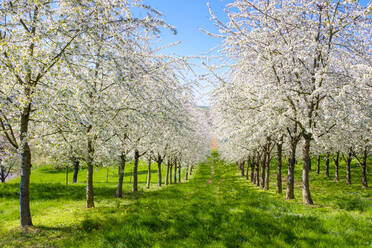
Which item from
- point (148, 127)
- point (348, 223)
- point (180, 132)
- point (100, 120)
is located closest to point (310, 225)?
point (348, 223)

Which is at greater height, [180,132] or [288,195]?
[180,132]

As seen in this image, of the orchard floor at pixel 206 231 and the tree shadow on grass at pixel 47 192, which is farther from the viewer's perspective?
the tree shadow on grass at pixel 47 192

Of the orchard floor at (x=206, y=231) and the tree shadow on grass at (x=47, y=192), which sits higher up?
the orchard floor at (x=206, y=231)

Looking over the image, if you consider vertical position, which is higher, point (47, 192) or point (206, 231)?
point (206, 231)

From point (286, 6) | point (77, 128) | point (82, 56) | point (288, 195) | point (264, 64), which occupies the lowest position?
point (288, 195)

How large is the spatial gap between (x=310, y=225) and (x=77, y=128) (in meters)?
7.50

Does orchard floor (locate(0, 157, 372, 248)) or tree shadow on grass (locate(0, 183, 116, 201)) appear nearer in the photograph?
orchard floor (locate(0, 157, 372, 248))

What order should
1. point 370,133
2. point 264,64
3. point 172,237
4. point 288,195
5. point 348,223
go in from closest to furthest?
point 172,237
point 348,223
point 370,133
point 264,64
point 288,195

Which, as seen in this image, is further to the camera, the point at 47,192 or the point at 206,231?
the point at 47,192

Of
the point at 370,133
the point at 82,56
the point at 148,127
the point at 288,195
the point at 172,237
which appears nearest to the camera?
the point at 172,237

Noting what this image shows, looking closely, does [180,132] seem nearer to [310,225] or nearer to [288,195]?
[310,225]

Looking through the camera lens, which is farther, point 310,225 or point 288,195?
point 288,195

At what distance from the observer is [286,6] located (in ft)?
33.7

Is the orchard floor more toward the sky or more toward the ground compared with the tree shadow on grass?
more toward the sky
